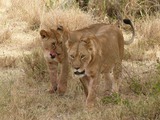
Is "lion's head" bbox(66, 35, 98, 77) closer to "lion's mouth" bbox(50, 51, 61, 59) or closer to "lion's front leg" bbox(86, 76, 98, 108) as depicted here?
"lion's front leg" bbox(86, 76, 98, 108)

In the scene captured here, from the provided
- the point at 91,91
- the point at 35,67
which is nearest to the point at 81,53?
the point at 91,91

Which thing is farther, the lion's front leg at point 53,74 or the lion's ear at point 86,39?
the lion's front leg at point 53,74

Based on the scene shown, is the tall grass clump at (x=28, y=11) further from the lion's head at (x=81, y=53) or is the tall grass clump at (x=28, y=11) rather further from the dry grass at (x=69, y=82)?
the lion's head at (x=81, y=53)

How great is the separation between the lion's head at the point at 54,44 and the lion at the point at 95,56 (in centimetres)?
29

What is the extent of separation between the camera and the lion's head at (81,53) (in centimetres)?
436

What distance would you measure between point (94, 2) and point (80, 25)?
1375 mm

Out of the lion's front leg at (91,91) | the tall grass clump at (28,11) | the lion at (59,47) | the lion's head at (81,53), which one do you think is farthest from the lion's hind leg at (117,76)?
the tall grass clump at (28,11)

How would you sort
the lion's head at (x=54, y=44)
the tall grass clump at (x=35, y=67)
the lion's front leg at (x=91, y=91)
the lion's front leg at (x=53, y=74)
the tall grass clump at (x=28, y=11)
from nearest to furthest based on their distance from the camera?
the lion's front leg at (x=91, y=91), the lion's head at (x=54, y=44), the lion's front leg at (x=53, y=74), the tall grass clump at (x=35, y=67), the tall grass clump at (x=28, y=11)

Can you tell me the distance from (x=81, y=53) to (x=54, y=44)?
81 centimetres

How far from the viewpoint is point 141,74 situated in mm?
5781

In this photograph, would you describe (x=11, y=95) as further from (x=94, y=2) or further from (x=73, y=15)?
(x=94, y=2)

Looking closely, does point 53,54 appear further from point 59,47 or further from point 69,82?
point 69,82

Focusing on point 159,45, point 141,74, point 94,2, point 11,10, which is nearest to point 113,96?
point 141,74

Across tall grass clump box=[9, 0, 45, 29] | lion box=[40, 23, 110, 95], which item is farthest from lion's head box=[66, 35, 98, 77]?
tall grass clump box=[9, 0, 45, 29]
